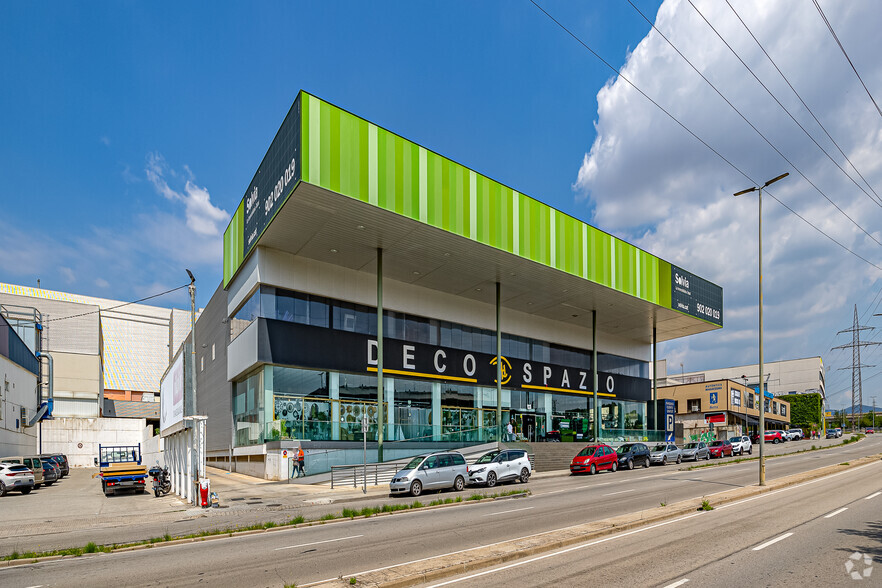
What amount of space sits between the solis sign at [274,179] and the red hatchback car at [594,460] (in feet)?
68.1

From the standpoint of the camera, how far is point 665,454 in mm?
40062

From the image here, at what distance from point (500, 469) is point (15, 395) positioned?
43.6m

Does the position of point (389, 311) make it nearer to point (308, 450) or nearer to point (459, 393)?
point (459, 393)

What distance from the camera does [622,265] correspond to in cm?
4484

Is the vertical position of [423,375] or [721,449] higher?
[423,375]

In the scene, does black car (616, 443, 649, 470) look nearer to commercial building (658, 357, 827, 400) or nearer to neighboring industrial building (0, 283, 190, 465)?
neighboring industrial building (0, 283, 190, 465)

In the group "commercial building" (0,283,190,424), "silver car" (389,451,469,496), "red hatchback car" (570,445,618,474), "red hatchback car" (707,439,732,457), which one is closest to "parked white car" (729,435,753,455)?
"red hatchback car" (707,439,732,457)

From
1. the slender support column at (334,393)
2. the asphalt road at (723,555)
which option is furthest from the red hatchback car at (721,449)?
the asphalt road at (723,555)

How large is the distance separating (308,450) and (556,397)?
25.7 m

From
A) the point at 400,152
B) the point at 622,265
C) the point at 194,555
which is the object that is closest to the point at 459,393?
the point at 622,265

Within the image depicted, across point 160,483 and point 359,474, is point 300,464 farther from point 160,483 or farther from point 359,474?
point 160,483

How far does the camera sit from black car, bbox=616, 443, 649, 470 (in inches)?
1420

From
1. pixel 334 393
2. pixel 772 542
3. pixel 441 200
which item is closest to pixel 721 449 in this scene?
pixel 334 393

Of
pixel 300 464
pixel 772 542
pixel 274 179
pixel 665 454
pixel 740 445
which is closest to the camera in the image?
pixel 772 542
